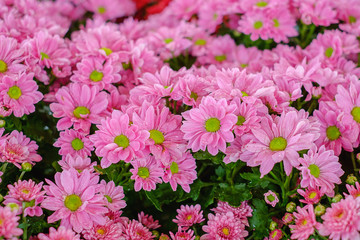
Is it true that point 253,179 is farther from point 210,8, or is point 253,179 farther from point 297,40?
point 210,8

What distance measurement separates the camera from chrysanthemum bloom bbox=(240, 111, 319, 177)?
1.15 metres

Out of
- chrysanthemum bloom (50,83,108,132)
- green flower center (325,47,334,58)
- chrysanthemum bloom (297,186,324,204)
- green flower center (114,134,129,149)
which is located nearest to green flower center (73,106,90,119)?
chrysanthemum bloom (50,83,108,132)

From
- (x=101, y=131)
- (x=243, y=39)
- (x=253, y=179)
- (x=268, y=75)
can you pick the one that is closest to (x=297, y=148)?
(x=253, y=179)

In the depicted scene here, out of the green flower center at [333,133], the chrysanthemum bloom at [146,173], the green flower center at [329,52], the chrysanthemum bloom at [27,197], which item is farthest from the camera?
the green flower center at [329,52]

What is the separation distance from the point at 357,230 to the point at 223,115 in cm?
46

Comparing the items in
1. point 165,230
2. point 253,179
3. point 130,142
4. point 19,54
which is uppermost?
point 19,54

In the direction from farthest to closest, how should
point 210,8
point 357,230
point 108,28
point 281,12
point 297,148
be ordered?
1. point 210,8
2. point 281,12
3. point 108,28
4. point 297,148
5. point 357,230

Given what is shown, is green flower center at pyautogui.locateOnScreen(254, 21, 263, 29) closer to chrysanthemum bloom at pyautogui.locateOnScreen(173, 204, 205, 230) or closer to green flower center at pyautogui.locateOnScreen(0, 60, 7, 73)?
chrysanthemum bloom at pyautogui.locateOnScreen(173, 204, 205, 230)

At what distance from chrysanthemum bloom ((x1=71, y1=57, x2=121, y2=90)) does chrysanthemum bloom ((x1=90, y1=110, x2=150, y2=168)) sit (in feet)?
0.91

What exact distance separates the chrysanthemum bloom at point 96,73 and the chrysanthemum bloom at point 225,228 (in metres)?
0.62

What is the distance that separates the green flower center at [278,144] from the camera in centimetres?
118

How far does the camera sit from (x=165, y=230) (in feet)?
4.78

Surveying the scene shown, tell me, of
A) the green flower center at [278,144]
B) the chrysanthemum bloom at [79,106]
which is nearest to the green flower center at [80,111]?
the chrysanthemum bloom at [79,106]

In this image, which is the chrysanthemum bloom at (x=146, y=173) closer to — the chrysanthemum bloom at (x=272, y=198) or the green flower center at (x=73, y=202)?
the green flower center at (x=73, y=202)
